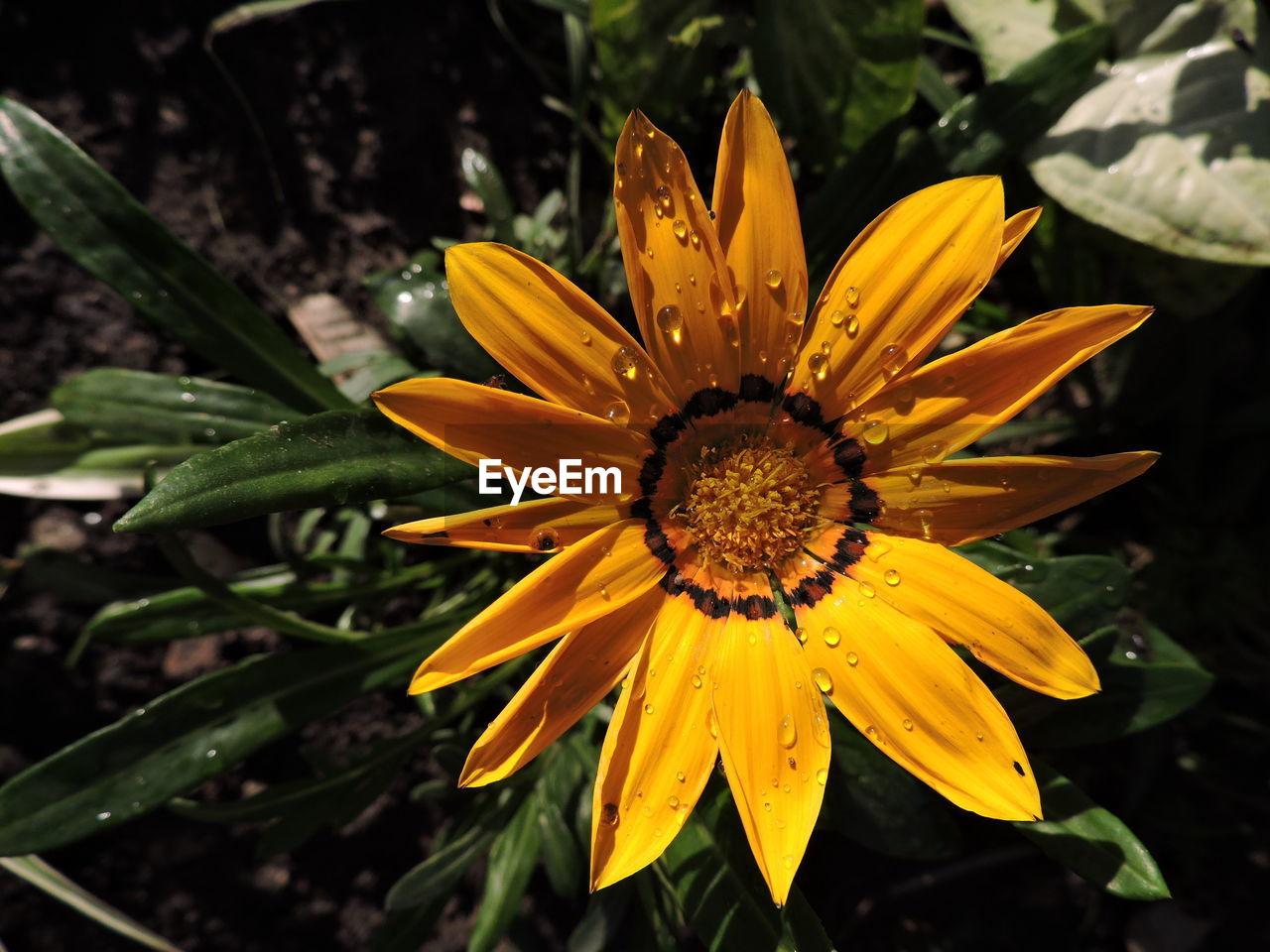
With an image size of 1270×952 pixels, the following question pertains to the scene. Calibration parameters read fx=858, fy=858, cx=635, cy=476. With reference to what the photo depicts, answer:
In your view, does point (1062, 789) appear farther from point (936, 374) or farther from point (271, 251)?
point (271, 251)

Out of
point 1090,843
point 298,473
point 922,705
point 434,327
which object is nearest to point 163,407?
point 434,327

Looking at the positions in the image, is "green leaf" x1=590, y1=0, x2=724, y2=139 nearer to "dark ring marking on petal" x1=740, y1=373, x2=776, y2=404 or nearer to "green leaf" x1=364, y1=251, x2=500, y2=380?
"green leaf" x1=364, y1=251, x2=500, y2=380

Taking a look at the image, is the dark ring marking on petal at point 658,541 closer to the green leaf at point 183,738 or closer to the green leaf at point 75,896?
the green leaf at point 183,738

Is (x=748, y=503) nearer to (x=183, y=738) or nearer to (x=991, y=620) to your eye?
(x=991, y=620)

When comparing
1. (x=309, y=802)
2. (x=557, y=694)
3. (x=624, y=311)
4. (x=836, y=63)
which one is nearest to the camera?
(x=557, y=694)

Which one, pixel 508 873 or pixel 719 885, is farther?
pixel 508 873

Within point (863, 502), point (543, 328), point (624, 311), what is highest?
point (543, 328)
